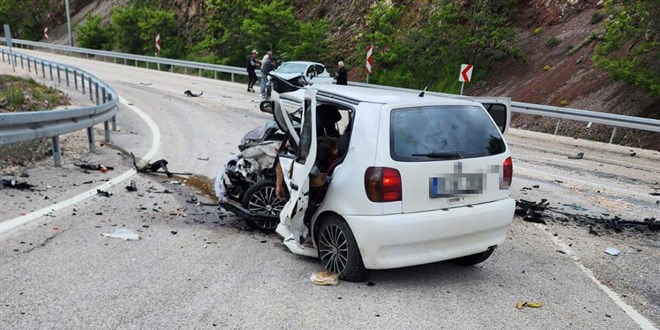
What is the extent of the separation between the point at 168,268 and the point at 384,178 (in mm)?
2053

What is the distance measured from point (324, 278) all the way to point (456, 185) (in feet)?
4.51

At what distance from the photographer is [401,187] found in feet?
13.2

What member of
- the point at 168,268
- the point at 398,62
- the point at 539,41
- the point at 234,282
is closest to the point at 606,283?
the point at 234,282

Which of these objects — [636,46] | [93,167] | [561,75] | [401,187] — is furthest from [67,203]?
[561,75]

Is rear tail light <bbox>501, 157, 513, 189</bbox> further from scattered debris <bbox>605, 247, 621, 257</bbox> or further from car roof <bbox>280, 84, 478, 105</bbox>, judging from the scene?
scattered debris <bbox>605, 247, 621, 257</bbox>

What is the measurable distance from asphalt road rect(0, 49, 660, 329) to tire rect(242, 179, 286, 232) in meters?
0.27

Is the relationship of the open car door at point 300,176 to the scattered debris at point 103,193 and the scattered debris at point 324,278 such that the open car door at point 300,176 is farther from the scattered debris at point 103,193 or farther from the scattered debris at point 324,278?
the scattered debris at point 103,193

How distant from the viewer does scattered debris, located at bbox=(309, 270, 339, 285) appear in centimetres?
425

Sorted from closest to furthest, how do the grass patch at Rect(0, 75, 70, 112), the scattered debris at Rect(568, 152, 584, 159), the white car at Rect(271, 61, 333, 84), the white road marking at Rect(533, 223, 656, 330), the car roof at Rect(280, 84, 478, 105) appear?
the white road marking at Rect(533, 223, 656, 330) → the car roof at Rect(280, 84, 478, 105) → the scattered debris at Rect(568, 152, 584, 159) → the grass patch at Rect(0, 75, 70, 112) → the white car at Rect(271, 61, 333, 84)

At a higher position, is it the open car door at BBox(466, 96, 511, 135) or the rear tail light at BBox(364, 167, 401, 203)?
the open car door at BBox(466, 96, 511, 135)

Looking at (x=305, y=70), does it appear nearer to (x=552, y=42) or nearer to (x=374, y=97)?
(x=552, y=42)

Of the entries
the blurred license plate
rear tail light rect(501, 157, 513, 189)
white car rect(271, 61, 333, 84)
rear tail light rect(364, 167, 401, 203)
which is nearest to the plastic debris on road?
rear tail light rect(364, 167, 401, 203)

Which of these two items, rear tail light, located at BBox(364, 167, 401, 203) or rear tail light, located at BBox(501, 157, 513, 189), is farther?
rear tail light, located at BBox(501, 157, 513, 189)

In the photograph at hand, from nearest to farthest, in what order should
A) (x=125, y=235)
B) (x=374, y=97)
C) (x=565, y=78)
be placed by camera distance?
(x=374, y=97)
(x=125, y=235)
(x=565, y=78)
